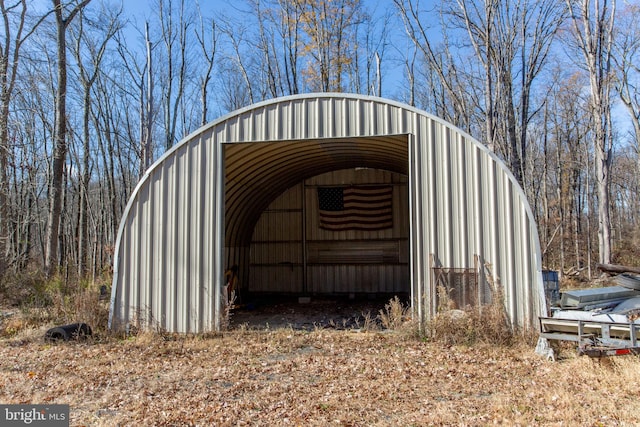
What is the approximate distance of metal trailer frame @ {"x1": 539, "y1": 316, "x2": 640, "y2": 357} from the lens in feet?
19.4

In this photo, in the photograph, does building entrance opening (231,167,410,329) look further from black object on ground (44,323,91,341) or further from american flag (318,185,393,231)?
black object on ground (44,323,91,341)

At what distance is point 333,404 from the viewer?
17.1ft

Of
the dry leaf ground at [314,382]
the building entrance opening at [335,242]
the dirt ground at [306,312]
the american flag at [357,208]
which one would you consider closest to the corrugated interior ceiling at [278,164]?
the building entrance opening at [335,242]

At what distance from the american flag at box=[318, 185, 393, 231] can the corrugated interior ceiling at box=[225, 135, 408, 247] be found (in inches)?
30.9

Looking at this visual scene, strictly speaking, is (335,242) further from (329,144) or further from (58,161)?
(58,161)

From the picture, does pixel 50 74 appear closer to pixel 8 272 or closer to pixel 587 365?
pixel 8 272

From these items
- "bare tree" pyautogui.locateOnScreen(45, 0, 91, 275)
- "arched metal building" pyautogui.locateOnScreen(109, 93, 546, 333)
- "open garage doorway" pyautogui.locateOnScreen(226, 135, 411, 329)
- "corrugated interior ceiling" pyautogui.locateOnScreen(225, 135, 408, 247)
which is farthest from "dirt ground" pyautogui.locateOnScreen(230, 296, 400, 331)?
"bare tree" pyautogui.locateOnScreen(45, 0, 91, 275)

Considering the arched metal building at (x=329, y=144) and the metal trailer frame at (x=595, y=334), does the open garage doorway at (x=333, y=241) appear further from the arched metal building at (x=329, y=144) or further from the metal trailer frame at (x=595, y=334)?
the metal trailer frame at (x=595, y=334)

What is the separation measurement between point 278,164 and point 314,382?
23.5 ft

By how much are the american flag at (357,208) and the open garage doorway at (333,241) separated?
0.03 m

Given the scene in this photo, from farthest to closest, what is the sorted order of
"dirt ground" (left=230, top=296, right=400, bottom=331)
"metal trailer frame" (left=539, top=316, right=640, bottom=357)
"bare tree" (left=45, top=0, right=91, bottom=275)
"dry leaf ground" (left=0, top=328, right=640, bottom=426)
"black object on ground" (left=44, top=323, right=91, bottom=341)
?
"bare tree" (left=45, top=0, right=91, bottom=275) < "dirt ground" (left=230, top=296, right=400, bottom=331) < "black object on ground" (left=44, top=323, right=91, bottom=341) < "metal trailer frame" (left=539, top=316, right=640, bottom=357) < "dry leaf ground" (left=0, top=328, right=640, bottom=426)

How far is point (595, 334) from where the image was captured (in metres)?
6.61

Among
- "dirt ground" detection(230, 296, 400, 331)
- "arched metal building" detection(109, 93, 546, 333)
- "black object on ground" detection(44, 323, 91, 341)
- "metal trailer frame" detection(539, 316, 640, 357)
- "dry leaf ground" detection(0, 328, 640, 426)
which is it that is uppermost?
"arched metal building" detection(109, 93, 546, 333)

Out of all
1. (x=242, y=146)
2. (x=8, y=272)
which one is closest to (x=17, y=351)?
(x=242, y=146)
